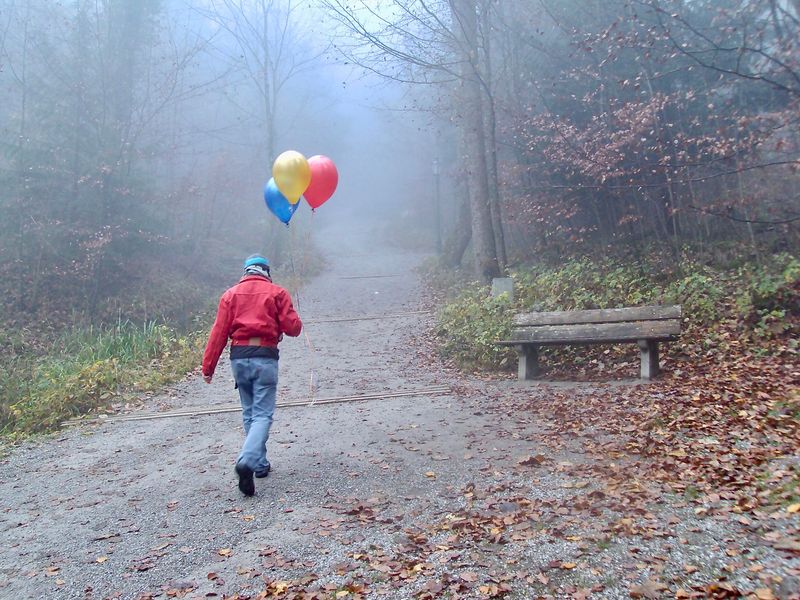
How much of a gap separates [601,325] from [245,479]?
549 centimetres

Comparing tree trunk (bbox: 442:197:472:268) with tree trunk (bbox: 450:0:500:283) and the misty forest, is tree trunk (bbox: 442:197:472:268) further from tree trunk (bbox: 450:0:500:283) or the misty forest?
tree trunk (bbox: 450:0:500:283)

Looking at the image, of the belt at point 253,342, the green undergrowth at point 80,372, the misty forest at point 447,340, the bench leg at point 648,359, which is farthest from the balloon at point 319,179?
the bench leg at point 648,359

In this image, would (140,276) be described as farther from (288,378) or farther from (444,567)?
(444,567)

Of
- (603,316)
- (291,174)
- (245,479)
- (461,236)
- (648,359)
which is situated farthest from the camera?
(461,236)

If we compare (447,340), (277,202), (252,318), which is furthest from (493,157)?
(252,318)

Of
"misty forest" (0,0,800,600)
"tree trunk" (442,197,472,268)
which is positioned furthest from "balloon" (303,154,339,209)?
"tree trunk" (442,197,472,268)

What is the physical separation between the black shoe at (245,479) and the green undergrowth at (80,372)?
4.85 meters

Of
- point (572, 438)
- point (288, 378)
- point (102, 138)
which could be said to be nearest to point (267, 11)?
point (102, 138)

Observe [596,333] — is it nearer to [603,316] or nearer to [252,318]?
[603,316]

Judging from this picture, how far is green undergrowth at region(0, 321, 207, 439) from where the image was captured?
9.66m

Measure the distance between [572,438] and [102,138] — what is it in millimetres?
18288

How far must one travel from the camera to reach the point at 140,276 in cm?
2139

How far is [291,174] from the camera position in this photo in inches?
368

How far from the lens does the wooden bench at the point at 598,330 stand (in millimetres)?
8750
